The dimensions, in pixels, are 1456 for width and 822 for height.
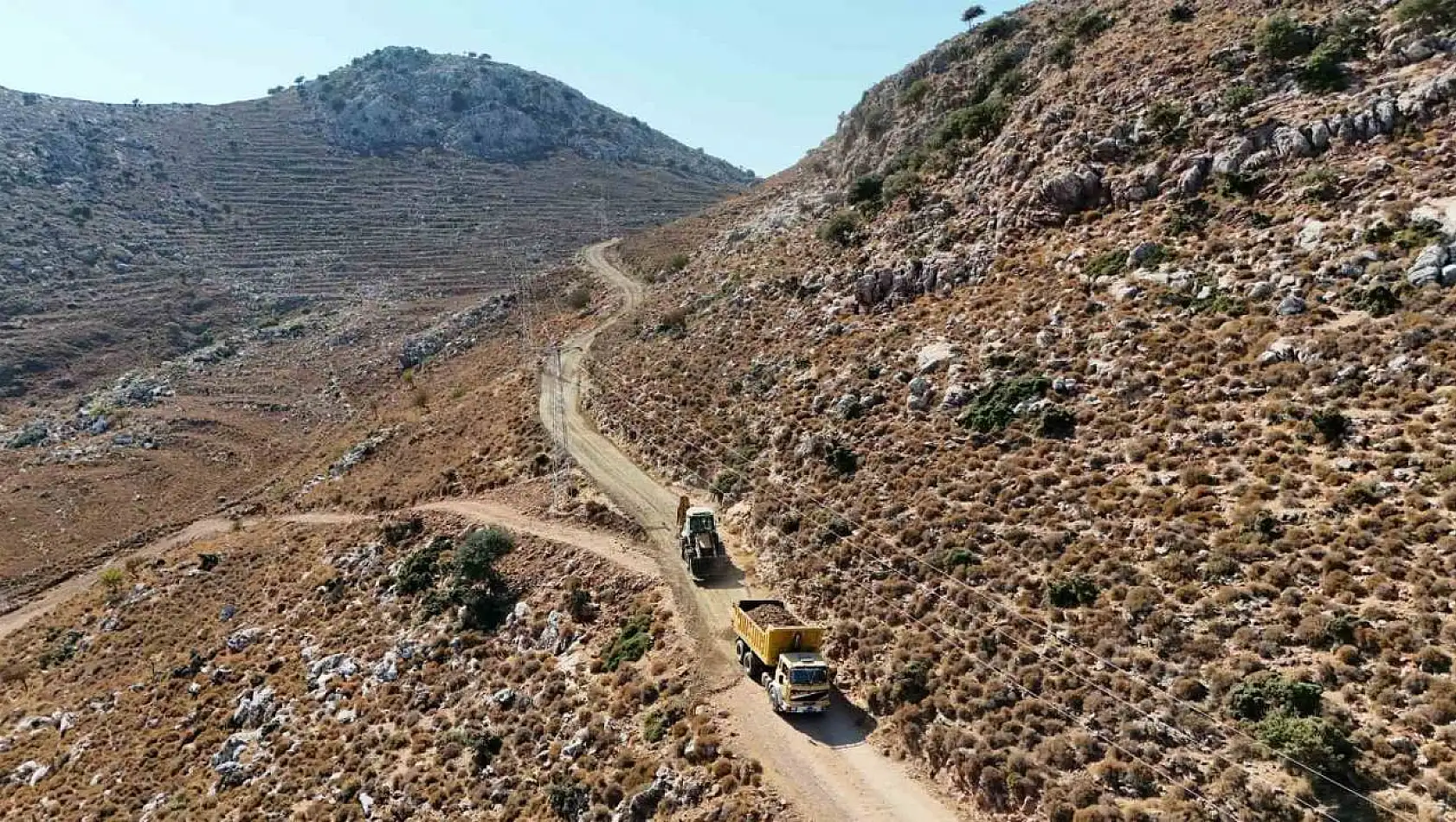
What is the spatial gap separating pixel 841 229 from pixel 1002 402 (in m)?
29.8

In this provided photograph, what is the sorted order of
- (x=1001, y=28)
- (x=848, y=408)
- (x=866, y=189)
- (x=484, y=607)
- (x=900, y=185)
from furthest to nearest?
(x=1001, y=28), (x=866, y=189), (x=900, y=185), (x=848, y=408), (x=484, y=607)

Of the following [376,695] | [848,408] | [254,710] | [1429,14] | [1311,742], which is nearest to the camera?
[1311,742]

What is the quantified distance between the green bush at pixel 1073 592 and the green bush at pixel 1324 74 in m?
31.9

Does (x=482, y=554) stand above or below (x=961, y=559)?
below

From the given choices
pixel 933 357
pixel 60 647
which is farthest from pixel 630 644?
pixel 60 647

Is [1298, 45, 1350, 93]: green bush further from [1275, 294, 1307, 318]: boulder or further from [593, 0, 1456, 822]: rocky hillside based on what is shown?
[1275, 294, 1307, 318]: boulder

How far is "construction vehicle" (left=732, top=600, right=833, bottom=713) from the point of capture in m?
26.8

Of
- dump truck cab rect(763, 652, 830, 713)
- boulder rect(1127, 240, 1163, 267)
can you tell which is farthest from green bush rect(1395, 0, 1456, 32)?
dump truck cab rect(763, 652, 830, 713)

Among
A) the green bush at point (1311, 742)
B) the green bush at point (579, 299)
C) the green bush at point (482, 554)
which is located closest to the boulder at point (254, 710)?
the green bush at point (482, 554)

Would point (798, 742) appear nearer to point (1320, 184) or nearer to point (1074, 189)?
point (1320, 184)

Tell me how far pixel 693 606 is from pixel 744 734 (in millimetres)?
9368

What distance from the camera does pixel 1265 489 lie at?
26766 millimetres

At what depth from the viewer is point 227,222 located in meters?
156

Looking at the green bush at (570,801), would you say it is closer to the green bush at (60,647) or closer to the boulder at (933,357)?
the boulder at (933,357)
